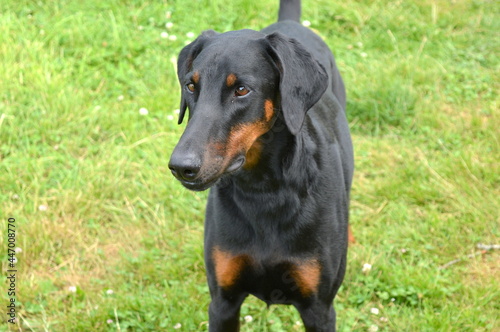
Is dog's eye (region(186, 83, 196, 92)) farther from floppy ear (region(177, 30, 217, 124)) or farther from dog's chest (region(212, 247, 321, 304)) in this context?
dog's chest (region(212, 247, 321, 304))

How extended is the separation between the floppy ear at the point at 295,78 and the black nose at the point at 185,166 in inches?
18.2

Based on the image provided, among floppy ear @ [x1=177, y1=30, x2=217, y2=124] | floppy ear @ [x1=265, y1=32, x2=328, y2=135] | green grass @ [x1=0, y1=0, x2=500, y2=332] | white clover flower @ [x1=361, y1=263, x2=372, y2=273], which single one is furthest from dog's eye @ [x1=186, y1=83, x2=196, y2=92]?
white clover flower @ [x1=361, y1=263, x2=372, y2=273]

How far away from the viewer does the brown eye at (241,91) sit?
8.50ft

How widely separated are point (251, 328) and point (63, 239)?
135 cm

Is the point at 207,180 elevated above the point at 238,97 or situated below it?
below

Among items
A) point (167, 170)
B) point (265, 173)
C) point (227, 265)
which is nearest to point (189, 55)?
point (265, 173)

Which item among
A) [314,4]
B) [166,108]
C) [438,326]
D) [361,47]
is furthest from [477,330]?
[314,4]

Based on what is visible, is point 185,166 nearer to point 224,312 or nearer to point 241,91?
point 241,91

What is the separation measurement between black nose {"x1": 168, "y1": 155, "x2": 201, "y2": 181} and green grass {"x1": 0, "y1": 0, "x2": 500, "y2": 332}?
58.6 inches

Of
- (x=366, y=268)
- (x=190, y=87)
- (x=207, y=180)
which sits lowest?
(x=366, y=268)

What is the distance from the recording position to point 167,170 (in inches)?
185

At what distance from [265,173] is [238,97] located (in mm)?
402

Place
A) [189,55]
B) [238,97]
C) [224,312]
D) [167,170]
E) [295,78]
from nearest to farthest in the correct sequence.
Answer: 1. [238,97]
2. [295,78]
3. [189,55]
4. [224,312]
5. [167,170]

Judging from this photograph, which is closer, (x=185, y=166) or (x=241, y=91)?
(x=185, y=166)
